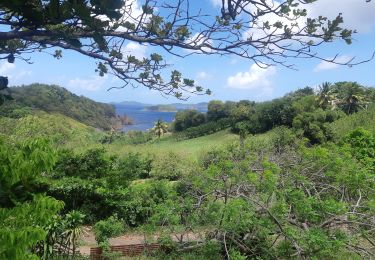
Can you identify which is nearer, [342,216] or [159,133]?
[342,216]

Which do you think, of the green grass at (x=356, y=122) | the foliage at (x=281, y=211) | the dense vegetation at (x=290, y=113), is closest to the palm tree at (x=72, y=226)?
the foliage at (x=281, y=211)

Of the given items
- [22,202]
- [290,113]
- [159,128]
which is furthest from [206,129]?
[22,202]

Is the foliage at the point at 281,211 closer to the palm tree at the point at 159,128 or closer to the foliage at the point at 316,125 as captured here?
the foliage at the point at 316,125

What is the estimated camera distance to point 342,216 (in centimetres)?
705

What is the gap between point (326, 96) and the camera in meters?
49.6

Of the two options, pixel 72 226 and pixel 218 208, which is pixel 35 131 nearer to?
pixel 72 226

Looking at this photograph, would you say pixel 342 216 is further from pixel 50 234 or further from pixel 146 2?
pixel 146 2

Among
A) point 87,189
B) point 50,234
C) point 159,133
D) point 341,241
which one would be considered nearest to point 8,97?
point 50,234

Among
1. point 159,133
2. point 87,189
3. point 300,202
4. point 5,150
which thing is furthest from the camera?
point 159,133

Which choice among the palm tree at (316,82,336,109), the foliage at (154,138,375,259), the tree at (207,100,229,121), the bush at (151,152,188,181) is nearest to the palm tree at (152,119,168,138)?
the tree at (207,100,229,121)

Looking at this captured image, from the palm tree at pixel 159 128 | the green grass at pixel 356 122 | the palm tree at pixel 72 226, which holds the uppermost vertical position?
the green grass at pixel 356 122

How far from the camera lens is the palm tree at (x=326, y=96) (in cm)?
4906

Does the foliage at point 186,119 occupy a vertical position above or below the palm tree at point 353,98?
below

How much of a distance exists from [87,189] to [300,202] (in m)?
7.22
